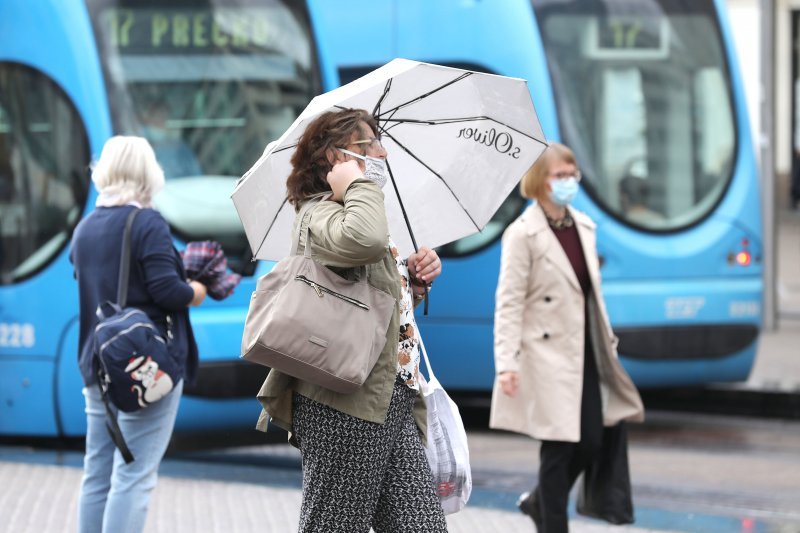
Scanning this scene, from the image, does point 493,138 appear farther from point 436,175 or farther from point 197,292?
point 197,292

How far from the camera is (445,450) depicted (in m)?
4.09

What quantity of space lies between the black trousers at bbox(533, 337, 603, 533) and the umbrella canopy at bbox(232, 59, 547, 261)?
47.9 inches

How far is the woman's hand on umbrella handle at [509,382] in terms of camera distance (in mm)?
5449

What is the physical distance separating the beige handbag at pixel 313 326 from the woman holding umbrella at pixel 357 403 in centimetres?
6

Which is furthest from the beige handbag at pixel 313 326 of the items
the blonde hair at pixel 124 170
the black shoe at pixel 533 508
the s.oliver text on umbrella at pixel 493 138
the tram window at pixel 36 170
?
the tram window at pixel 36 170

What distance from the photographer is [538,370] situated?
5.49 m

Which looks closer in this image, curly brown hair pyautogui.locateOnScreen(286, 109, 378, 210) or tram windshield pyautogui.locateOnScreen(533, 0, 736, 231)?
curly brown hair pyautogui.locateOnScreen(286, 109, 378, 210)

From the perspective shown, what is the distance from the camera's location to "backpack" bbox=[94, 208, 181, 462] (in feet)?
15.6

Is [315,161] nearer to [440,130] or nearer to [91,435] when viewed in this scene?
[440,130]

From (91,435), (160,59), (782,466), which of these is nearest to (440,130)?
(91,435)

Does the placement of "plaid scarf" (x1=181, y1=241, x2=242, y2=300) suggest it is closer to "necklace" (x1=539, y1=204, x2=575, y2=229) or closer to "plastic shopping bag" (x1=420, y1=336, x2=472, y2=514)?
"necklace" (x1=539, y1=204, x2=575, y2=229)

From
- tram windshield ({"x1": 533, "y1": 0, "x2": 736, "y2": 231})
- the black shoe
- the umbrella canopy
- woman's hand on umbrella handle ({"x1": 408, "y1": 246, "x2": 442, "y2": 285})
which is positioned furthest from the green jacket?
tram windshield ({"x1": 533, "y1": 0, "x2": 736, "y2": 231})

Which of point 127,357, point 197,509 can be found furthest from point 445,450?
point 197,509

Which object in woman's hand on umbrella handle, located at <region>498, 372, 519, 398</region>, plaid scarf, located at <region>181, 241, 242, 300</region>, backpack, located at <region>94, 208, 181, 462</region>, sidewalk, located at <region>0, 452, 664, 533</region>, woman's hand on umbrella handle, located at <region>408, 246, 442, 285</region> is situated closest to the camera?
woman's hand on umbrella handle, located at <region>408, 246, 442, 285</region>
